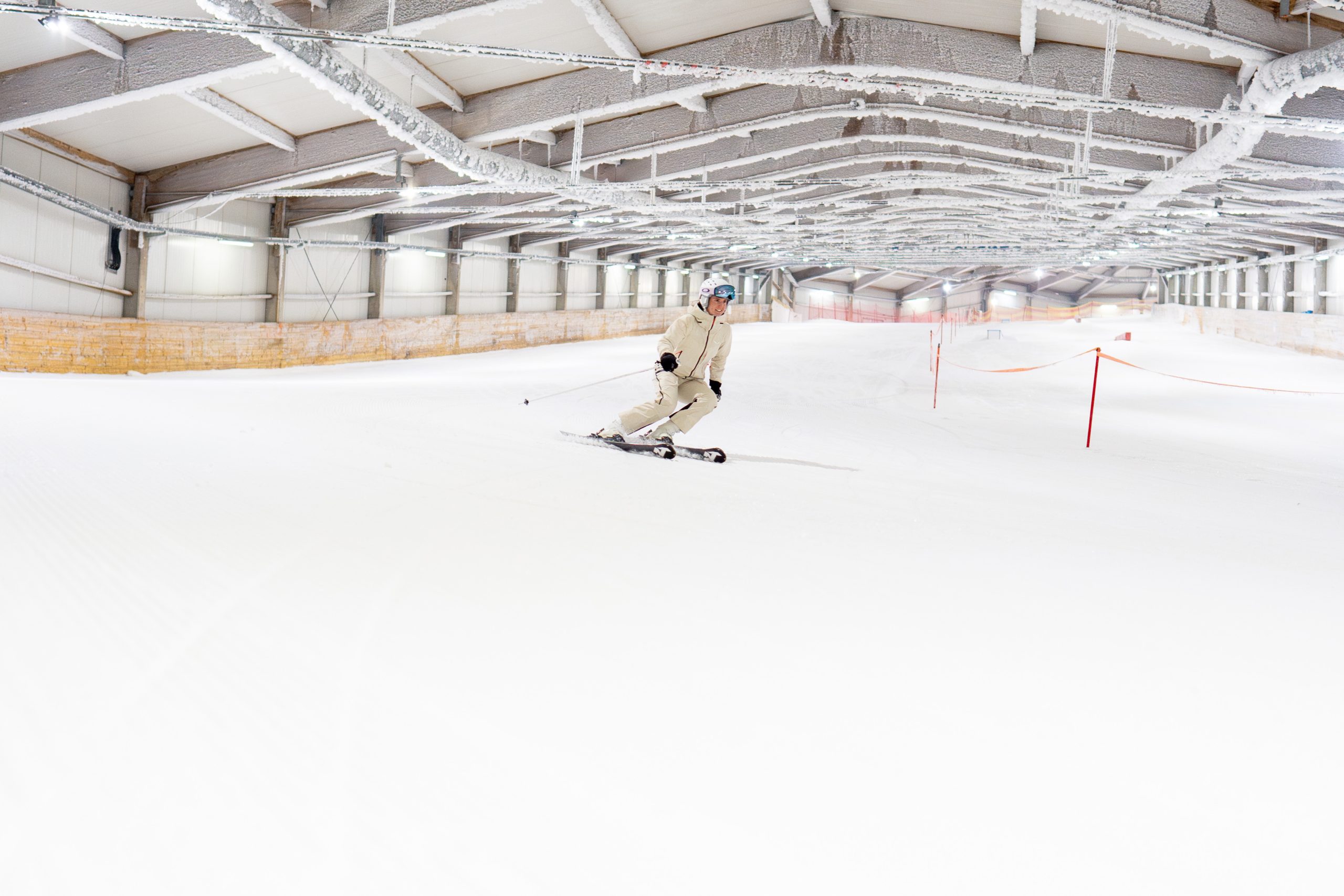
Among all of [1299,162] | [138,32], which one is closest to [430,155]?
[138,32]

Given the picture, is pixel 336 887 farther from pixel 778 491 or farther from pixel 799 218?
pixel 799 218

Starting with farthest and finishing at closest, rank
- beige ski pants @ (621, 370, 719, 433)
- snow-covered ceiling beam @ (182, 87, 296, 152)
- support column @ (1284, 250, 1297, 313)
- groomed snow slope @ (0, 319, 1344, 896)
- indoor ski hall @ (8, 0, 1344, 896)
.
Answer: support column @ (1284, 250, 1297, 313), snow-covered ceiling beam @ (182, 87, 296, 152), beige ski pants @ (621, 370, 719, 433), indoor ski hall @ (8, 0, 1344, 896), groomed snow slope @ (0, 319, 1344, 896)

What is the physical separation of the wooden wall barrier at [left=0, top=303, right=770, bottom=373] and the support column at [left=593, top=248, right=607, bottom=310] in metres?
3.04

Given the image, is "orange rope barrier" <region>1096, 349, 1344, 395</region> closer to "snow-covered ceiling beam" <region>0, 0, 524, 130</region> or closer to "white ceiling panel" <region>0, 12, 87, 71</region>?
"snow-covered ceiling beam" <region>0, 0, 524, 130</region>

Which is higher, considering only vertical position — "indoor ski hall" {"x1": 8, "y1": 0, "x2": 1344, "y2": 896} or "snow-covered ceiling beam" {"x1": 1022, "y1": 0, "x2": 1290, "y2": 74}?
"snow-covered ceiling beam" {"x1": 1022, "y1": 0, "x2": 1290, "y2": 74}

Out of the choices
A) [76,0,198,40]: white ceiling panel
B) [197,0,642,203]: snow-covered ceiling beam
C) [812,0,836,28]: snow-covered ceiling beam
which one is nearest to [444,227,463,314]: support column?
[197,0,642,203]: snow-covered ceiling beam

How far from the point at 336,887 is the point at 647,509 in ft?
11.7

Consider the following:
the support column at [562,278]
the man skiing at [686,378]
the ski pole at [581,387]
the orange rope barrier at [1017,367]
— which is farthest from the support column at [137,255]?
the orange rope barrier at [1017,367]

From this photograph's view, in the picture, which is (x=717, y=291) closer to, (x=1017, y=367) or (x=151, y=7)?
(x=151, y=7)

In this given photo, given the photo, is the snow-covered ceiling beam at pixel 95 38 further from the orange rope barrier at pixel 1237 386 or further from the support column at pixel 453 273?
the orange rope barrier at pixel 1237 386

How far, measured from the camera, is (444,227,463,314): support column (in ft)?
80.4

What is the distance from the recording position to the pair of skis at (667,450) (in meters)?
7.39

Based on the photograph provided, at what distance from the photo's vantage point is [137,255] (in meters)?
15.8

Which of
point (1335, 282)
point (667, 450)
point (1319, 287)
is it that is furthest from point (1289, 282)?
point (667, 450)
